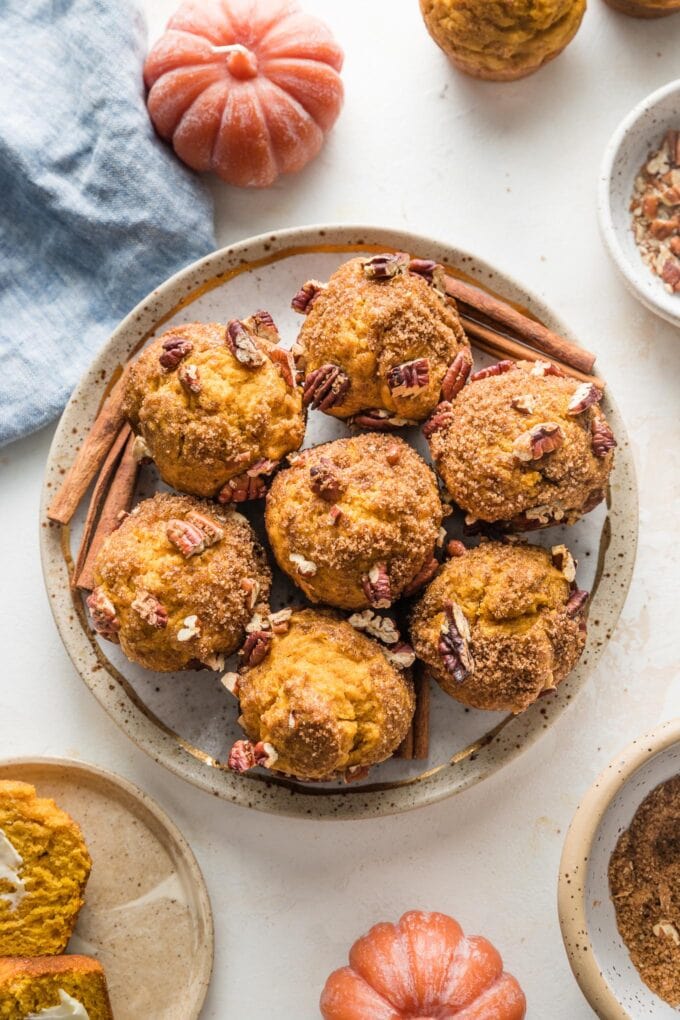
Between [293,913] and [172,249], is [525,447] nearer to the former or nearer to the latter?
[172,249]

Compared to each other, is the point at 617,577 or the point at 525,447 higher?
the point at 525,447

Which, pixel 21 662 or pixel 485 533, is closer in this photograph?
pixel 485 533

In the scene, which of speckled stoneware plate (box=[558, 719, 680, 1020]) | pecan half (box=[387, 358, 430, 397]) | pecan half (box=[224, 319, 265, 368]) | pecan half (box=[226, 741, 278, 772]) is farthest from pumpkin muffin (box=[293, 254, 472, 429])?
speckled stoneware plate (box=[558, 719, 680, 1020])

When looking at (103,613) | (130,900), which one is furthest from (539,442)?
(130,900)

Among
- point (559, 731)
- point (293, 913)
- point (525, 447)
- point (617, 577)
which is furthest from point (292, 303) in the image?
point (293, 913)

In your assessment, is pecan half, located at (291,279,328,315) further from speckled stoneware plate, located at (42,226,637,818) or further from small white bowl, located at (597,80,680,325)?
small white bowl, located at (597,80,680,325)

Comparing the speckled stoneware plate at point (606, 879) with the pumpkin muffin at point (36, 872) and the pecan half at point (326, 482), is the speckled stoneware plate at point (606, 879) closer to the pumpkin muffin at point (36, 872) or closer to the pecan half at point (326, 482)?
the pecan half at point (326, 482)

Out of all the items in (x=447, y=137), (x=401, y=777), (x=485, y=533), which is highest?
(x=447, y=137)
